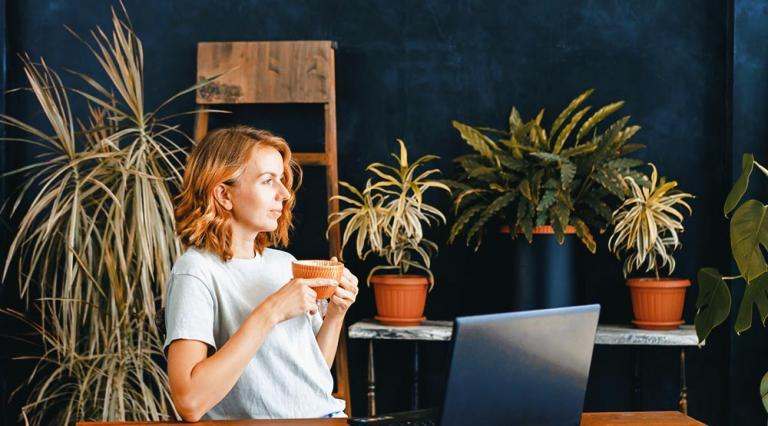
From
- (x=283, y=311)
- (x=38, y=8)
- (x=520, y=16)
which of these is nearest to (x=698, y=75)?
(x=520, y=16)

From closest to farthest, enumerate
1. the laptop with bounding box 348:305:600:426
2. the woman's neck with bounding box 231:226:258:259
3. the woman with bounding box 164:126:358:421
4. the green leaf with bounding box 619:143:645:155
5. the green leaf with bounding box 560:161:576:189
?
the laptop with bounding box 348:305:600:426, the woman with bounding box 164:126:358:421, the woman's neck with bounding box 231:226:258:259, the green leaf with bounding box 560:161:576:189, the green leaf with bounding box 619:143:645:155

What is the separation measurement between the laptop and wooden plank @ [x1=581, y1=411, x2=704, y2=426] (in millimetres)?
269

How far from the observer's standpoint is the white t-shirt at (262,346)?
2.06 m

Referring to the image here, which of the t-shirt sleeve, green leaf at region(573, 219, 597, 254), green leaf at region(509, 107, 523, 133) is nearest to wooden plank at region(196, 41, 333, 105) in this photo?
green leaf at region(509, 107, 523, 133)

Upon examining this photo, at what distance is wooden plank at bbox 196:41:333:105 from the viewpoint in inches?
150

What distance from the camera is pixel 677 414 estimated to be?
2125 mm

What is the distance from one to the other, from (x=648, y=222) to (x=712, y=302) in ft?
1.57

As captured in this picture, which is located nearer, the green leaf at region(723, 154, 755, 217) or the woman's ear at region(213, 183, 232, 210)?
the woman's ear at region(213, 183, 232, 210)

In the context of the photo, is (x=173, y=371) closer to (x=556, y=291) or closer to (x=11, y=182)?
(x=556, y=291)

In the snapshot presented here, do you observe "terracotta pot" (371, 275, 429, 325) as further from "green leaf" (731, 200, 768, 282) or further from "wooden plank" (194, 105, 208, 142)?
"green leaf" (731, 200, 768, 282)

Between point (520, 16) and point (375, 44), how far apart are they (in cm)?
63

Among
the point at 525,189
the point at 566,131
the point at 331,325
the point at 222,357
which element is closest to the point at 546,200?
the point at 525,189

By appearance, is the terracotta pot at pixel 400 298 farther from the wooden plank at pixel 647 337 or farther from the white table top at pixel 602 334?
the wooden plank at pixel 647 337

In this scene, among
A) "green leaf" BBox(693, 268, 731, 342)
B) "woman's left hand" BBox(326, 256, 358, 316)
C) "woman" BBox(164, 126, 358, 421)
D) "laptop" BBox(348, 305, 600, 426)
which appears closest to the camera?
"laptop" BBox(348, 305, 600, 426)
